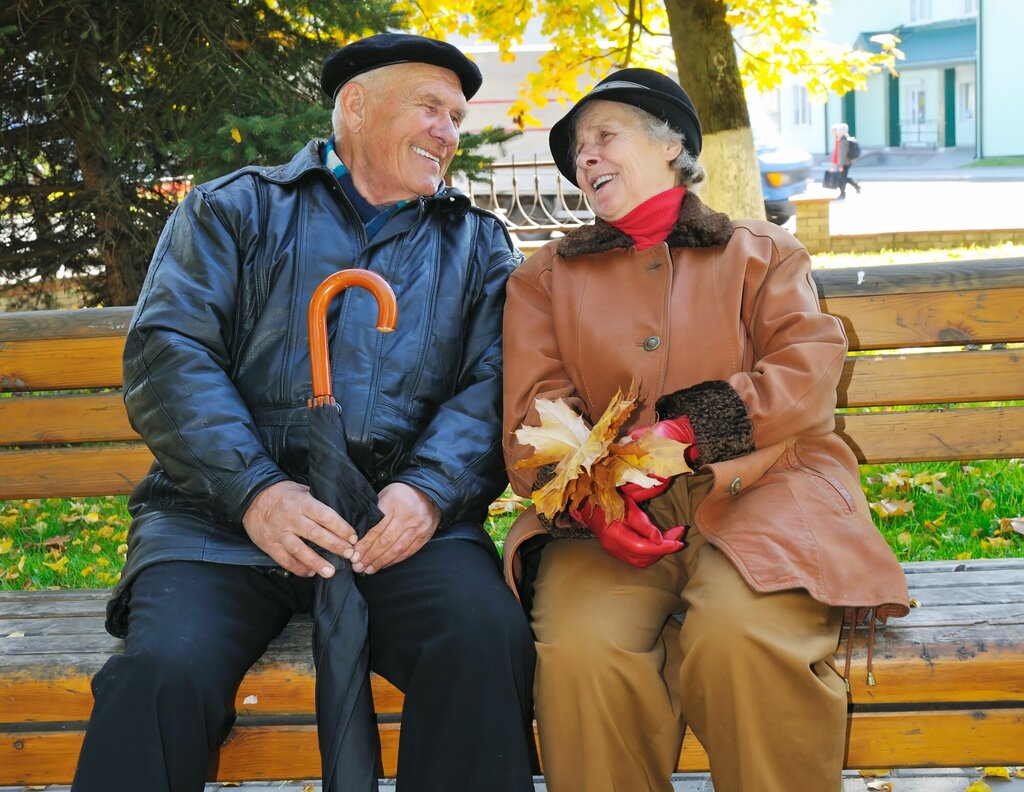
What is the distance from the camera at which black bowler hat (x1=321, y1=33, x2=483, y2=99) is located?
3021 millimetres

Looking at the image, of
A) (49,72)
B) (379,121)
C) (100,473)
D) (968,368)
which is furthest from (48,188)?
(968,368)

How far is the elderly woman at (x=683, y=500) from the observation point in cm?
237

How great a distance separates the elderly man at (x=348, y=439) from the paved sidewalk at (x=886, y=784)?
781 millimetres

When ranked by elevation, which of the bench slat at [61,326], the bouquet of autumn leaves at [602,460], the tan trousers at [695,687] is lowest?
the tan trousers at [695,687]

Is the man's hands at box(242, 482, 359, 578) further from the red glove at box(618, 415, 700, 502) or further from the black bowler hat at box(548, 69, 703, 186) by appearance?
the black bowler hat at box(548, 69, 703, 186)

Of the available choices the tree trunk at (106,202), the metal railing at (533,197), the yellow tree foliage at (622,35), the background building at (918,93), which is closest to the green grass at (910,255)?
the yellow tree foliage at (622,35)

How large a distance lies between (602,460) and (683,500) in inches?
14.4

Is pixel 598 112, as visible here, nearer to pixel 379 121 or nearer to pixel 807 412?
pixel 379 121

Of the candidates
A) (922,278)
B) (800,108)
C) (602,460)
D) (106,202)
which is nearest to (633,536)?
(602,460)

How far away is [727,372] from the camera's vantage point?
2.79m

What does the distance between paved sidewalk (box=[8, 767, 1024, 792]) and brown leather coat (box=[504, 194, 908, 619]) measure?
827 millimetres

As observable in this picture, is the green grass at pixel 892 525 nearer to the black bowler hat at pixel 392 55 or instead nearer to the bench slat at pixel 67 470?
the bench slat at pixel 67 470

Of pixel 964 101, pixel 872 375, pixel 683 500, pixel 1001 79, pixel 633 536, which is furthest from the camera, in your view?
pixel 964 101

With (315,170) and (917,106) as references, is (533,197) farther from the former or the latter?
(917,106)
